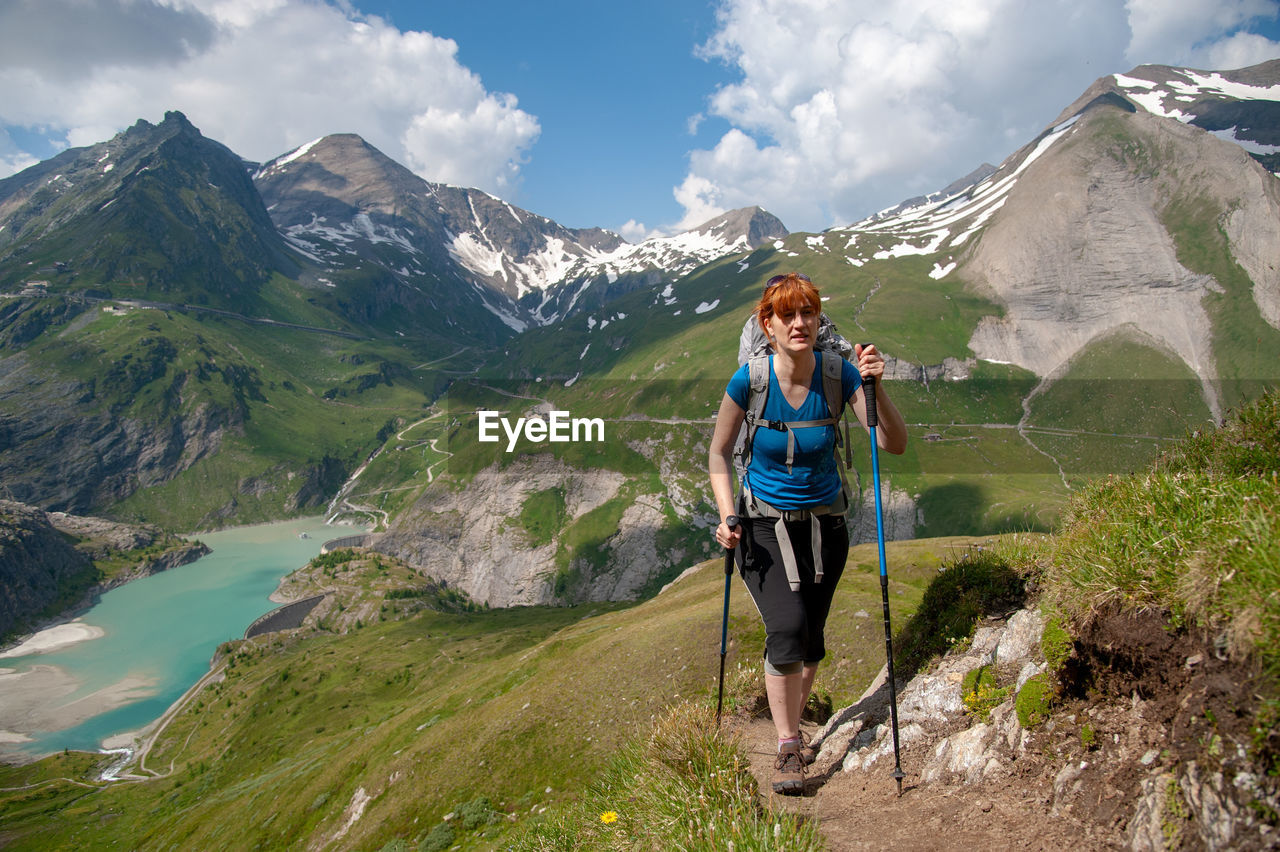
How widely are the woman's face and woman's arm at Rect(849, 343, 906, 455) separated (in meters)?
0.81

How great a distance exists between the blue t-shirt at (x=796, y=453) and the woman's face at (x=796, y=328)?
30 centimetres

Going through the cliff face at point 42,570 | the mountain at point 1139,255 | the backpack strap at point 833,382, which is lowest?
the cliff face at point 42,570

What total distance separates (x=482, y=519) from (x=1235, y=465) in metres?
184

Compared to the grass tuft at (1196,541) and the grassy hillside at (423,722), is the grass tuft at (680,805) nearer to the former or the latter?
the grassy hillside at (423,722)

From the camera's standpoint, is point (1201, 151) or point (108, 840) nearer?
point (108, 840)

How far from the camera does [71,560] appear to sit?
7407 inches

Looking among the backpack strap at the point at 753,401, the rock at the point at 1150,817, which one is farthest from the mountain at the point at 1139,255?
the rock at the point at 1150,817

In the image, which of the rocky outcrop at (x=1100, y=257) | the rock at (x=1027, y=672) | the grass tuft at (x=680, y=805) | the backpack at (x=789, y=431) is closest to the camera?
the grass tuft at (x=680, y=805)

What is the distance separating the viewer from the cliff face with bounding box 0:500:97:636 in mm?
166125

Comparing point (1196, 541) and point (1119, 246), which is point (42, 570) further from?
point (1119, 246)

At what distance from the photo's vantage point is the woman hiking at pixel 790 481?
6.93m

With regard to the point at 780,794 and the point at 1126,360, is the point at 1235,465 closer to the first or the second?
the point at 780,794

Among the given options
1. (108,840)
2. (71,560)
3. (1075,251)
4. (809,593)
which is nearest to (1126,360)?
(1075,251)

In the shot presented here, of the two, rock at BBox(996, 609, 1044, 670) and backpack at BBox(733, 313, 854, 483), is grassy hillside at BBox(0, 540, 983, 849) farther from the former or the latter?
backpack at BBox(733, 313, 854, 483)
